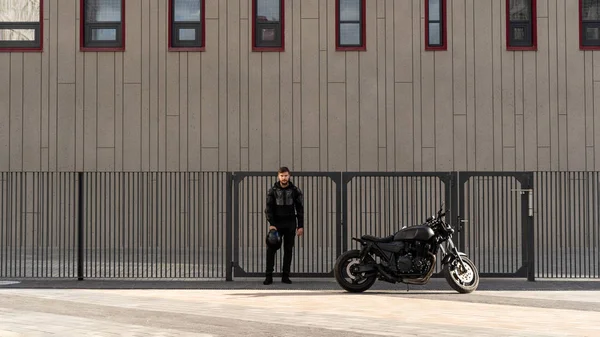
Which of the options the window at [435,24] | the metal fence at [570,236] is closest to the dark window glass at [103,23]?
the window at [435,24]

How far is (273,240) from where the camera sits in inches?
608

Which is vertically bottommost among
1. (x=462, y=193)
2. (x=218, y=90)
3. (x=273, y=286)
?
(x=273, y=286)

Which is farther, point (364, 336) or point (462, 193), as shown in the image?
point (462, 193)

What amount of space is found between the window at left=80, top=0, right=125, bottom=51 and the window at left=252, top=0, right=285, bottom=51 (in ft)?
9.96

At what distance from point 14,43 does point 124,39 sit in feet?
8.35

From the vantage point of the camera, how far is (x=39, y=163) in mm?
23359

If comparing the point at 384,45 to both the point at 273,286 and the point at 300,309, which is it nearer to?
the point at 273,286

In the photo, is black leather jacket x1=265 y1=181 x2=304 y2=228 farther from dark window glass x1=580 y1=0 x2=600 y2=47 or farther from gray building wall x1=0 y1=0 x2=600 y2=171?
dark window glass x1=580 y1=0 x2=600 y2=47

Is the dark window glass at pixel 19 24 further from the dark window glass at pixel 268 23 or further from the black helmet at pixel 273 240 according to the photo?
the black helmet at pixel 273 240

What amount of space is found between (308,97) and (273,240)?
27.5ft

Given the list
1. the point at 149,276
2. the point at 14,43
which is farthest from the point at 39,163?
the point at 149,276

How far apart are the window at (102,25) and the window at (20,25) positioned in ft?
3.30

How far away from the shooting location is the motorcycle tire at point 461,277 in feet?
46.6

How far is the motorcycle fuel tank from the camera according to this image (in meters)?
14.4
